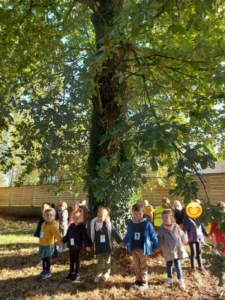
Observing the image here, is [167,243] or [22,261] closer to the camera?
[167,243]

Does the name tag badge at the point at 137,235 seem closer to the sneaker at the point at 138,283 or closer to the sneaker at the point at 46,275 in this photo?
the sneaker at the point at 138,283

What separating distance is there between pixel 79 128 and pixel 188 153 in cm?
408

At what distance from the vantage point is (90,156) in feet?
20.3

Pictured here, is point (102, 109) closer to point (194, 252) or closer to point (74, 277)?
point (74, 277)

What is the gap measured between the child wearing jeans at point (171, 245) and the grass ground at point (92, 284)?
0.85 ft

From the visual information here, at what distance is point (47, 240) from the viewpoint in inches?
221

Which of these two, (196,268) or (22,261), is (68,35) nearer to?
(22,261)

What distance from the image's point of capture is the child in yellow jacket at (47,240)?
5.44 m

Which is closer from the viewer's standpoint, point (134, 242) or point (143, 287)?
point (143, 287)

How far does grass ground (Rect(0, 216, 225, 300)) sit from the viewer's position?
446 cm

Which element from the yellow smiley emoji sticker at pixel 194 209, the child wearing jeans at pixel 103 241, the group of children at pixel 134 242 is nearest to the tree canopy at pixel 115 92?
the yellow smiley emoji sticker at pixel 194 209

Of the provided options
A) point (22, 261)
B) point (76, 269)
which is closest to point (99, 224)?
point (76, 269)

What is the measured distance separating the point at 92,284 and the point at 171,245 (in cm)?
162

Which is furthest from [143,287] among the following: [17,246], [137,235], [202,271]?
[17,246]
